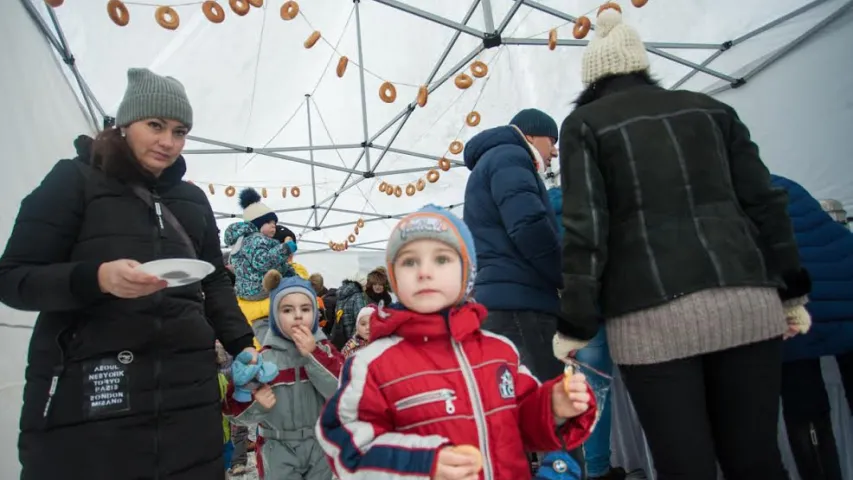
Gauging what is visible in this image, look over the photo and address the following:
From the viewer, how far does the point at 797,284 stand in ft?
3.67

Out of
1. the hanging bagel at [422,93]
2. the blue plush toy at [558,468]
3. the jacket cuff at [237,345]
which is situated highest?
the hanging bagel at [422,93]

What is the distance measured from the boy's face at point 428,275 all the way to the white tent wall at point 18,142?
1550mm

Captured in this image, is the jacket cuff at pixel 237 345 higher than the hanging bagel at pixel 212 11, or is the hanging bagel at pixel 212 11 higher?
the hanging bagel at pixel 212 11

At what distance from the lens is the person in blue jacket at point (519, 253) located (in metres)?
1.54

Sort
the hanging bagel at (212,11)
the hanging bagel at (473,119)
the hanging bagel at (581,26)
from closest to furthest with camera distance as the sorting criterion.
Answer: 1. the hanging bagel at (212,11)
2. the hanging bagel at (581,26)
3. the hanging bagel at (473,119)

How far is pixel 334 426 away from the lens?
0.89 m

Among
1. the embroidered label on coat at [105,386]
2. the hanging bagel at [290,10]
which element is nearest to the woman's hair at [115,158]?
the embroidered label on coat at [105,386]

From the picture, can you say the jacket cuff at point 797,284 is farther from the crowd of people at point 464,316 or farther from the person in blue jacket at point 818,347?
the person in blue jacket at point 818,347

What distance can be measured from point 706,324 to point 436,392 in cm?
60

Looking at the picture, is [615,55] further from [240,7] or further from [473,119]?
[473,119]

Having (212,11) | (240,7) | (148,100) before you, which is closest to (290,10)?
(240,7)

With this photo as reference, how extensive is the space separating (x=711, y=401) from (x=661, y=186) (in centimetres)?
50

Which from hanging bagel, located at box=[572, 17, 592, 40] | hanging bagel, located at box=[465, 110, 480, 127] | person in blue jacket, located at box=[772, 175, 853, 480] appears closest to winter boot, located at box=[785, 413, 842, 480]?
person in blue jacket, located at box=[772, 175, 853, 480]

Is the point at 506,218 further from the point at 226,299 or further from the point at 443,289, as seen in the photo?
the point at 226,299
